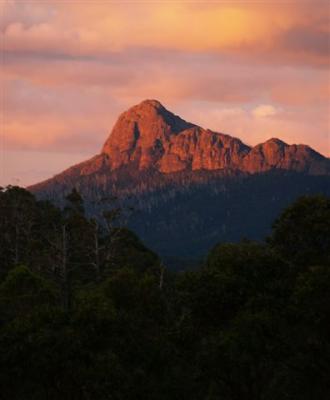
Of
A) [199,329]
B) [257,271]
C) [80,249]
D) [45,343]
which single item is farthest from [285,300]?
[80,249]

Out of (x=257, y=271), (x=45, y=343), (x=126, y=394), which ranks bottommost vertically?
(x=126, y=394)

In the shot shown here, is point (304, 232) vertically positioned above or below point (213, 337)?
above

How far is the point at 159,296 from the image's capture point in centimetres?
5922

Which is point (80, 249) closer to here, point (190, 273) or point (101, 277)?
point (101, 277)

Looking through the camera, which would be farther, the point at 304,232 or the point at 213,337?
the point at 304,232

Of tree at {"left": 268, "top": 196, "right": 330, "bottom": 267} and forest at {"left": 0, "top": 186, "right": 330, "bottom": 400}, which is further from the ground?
tree at {"left": 268, "top": 196, "right": 330, "bottom": 267}

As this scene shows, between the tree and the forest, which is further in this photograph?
the tree

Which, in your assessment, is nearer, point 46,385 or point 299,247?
point 46,385

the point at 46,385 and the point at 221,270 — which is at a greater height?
the point at 221,270

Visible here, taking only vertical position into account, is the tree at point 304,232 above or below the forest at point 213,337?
above

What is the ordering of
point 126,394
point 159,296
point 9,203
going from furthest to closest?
point 9,203, point 159,296, point 126,394

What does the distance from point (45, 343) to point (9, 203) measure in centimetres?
7489

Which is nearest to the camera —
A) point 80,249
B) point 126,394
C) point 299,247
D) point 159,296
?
point 126,394

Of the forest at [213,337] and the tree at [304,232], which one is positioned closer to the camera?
the forest at [213,337]
